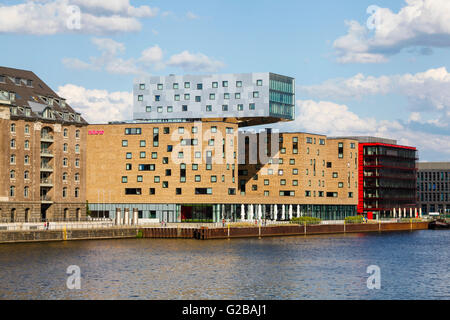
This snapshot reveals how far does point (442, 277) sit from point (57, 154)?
292 feet

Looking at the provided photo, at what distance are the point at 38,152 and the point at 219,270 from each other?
71636mm

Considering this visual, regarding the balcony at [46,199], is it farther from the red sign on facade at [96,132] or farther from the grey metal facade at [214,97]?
the grey metal facade at [214,97]

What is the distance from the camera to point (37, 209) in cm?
14388

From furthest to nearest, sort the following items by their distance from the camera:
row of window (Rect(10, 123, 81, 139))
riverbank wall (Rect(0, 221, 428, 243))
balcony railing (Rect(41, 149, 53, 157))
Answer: balcony railing (Rect(41, 149, 53, 157)) → row of window (Rect(10, 123, 81, 139)) → riverbank wall (Rect(0, 221, 428, 243))

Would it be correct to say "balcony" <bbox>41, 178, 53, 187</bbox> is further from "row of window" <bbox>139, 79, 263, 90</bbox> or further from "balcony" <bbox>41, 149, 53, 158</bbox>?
"row of window" <bbox>139, 79, 263, 90</bbox>

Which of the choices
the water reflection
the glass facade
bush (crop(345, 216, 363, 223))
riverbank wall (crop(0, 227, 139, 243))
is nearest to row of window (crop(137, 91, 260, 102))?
the glass facade

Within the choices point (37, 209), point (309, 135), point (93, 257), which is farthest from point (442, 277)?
point (309, 135)

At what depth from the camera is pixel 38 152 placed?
145125 millimetres

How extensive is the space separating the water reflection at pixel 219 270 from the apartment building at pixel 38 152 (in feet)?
88.5

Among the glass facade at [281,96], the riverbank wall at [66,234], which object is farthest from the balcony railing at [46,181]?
the glass facade at [281,96]

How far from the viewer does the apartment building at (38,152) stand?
140 meters

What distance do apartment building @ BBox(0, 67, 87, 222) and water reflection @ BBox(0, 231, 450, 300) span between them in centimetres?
2698

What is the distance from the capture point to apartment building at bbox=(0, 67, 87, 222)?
458 ft
